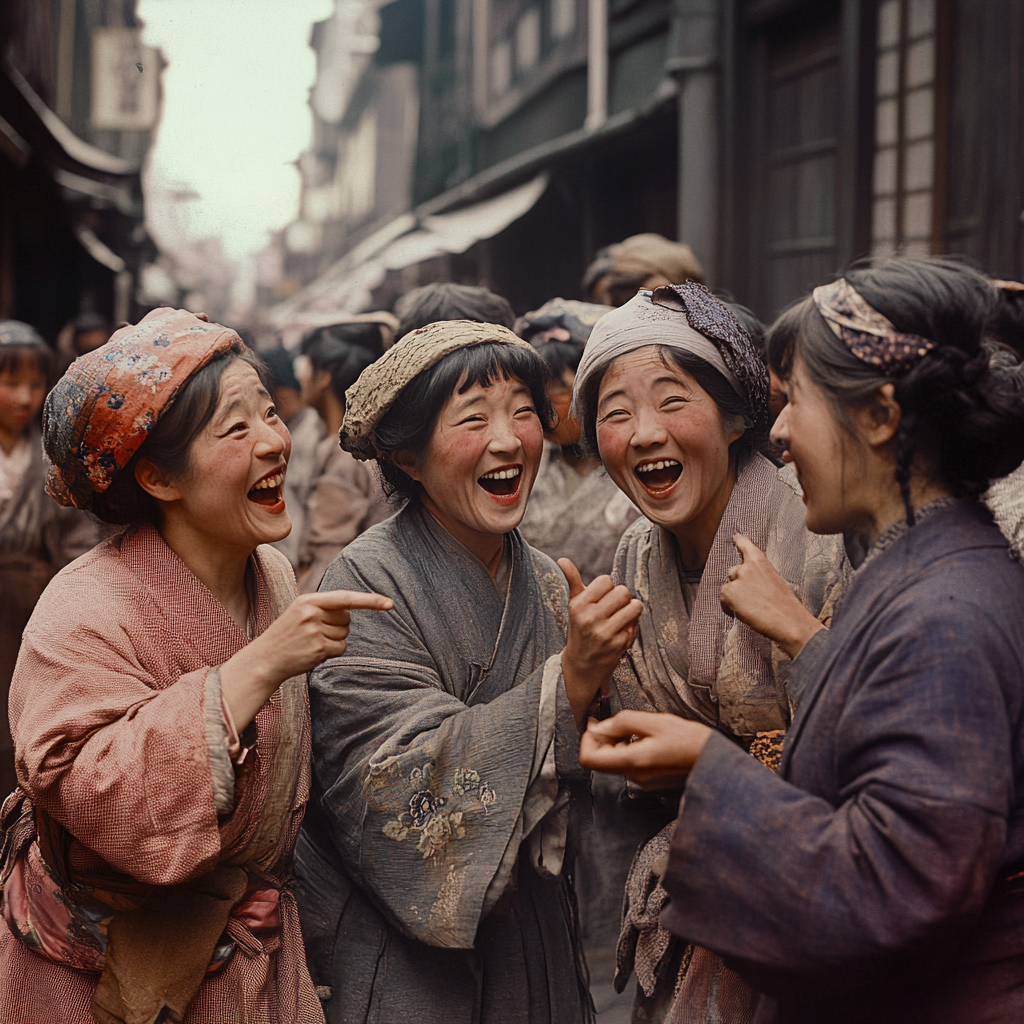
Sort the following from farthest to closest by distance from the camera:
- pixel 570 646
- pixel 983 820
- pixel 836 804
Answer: pixel 570 646 < pixel 836 804 < pixel 983 820

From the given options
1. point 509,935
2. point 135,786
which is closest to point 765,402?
point 509,935

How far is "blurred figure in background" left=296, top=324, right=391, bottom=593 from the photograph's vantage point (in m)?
5.46

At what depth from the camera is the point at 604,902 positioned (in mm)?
4695

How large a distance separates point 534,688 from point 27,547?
4077 mm

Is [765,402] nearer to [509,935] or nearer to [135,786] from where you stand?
[509,935]

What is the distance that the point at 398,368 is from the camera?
2559 mm

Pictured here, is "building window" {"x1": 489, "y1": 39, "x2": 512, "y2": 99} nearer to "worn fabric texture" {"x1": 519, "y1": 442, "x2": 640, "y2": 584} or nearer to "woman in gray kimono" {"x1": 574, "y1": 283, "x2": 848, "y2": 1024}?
"worn fabric texture" {"x1": 519, "y1": 442, "x2": 640, "y2": 584}

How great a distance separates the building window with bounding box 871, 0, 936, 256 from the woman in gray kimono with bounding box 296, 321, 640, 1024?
4.82 m

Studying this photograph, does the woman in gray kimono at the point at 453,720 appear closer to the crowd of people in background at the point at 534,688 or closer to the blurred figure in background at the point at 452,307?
the crowd of people in background at the point at 534,688

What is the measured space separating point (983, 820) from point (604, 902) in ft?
11.1

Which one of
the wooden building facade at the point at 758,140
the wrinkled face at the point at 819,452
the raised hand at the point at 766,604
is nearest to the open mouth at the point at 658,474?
the raised hand at the point at 766,604

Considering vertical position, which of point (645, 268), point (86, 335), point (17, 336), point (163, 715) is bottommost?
point (163, 715)

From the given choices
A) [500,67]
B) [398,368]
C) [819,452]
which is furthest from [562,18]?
[819,452]

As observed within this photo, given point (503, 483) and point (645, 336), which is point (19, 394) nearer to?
point (503, 483)
